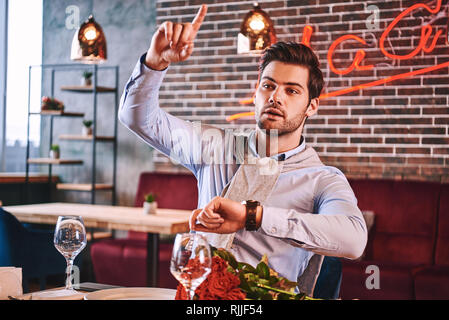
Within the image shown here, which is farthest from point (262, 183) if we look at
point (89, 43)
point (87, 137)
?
point (87, 137)

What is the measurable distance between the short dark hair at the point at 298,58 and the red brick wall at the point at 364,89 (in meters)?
2.59

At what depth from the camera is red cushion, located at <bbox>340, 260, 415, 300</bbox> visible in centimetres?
361

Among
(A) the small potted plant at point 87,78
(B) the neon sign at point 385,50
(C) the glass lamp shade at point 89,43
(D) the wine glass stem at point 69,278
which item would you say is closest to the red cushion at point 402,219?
(B) the neon sign at point 385,50

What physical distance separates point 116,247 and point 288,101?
3.03m

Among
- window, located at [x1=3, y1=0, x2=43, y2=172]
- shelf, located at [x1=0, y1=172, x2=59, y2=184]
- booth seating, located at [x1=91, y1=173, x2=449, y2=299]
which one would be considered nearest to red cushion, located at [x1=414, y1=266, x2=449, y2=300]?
booth seating, located at [x1=91, y1=173, x2=449, y2=299]

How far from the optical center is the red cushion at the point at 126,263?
4.29 m

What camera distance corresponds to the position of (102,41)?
12.9ft

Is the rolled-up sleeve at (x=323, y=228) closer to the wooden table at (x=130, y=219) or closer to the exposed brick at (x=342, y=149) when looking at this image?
the wooden table at (x=130, y=219)

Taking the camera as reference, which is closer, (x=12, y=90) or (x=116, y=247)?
(x=116, y=247)

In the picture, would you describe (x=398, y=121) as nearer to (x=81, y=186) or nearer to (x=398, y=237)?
(x=398, y=237)

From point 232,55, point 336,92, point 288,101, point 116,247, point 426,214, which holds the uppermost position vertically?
point 232,55
